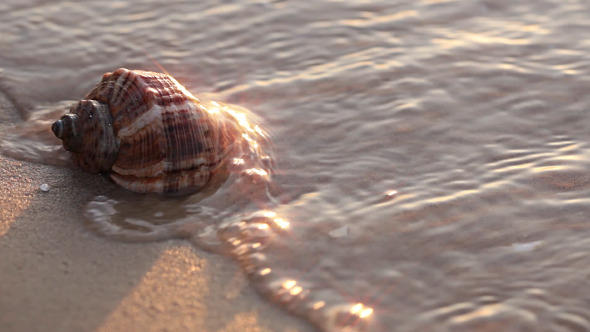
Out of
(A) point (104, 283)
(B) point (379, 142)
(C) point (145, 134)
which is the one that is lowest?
(A) point (104, 283)

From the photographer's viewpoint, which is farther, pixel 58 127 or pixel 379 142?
pixel 379 142

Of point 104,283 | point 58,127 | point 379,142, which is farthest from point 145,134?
point 379,142

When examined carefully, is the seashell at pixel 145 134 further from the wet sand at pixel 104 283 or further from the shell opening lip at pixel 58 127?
the wet sand at pixel 104 283

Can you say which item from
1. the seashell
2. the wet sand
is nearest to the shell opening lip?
the seashell

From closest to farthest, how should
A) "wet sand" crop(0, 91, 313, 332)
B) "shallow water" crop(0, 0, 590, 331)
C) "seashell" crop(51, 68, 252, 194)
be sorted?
1. "wet sand" crop(0, 91, 313, 332)
2. "shallow water" crop(0, 0, 590, 331)
3. "seashell" crop(51, 68, 252, 194)

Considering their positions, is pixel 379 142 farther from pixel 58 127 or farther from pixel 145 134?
pixel 58 127

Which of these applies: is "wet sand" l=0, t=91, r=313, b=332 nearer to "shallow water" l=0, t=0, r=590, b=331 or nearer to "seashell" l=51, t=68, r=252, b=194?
"shallow water" l=0, t=0, r=590, b=331

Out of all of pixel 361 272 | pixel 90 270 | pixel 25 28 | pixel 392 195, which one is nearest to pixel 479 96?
pixel 392 195
